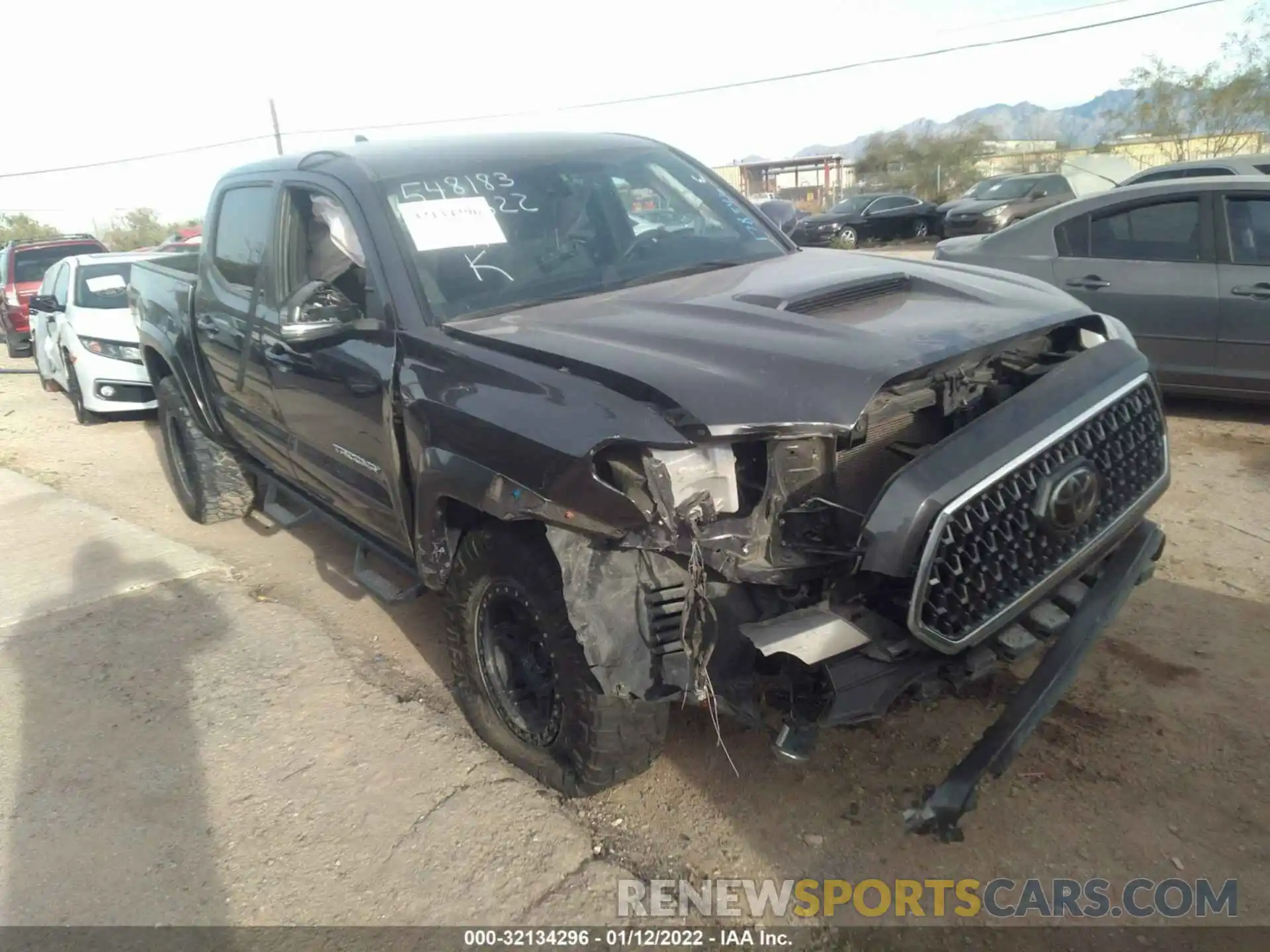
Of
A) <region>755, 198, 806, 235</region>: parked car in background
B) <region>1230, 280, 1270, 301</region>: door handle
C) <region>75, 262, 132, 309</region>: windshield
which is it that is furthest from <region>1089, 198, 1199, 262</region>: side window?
<region>75, 262, 132, 309</region>: windshield

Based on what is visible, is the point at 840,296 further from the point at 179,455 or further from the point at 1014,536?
the point at 179,455

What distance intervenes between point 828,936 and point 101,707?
301cm

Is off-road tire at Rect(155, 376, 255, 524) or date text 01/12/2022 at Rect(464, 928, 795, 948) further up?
off-road tire at Rect(155, 376, 255, 524)

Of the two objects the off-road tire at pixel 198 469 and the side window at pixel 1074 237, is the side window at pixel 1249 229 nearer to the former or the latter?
the side window at pixel 1074 237

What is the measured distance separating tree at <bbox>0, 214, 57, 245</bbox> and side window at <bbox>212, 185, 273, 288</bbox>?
179ft

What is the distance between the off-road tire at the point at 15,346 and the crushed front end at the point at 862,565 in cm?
1697

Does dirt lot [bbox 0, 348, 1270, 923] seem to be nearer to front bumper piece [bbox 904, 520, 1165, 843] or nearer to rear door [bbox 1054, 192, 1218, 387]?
front bumper piece [bbox 904, 520, 1165, 843]

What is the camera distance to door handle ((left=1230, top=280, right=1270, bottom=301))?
5434mm

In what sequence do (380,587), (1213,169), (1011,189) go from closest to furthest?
(380,587) < (1213,169) < (1011,189)

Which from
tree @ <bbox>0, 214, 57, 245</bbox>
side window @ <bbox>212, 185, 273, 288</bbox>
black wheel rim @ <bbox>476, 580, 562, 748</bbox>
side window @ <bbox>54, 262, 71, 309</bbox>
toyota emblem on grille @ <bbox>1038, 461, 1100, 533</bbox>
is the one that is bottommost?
black wheel rim @ <bbox>476, 580, 562, 748</bbox>

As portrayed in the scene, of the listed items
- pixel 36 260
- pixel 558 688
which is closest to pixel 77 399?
pixel 558 688

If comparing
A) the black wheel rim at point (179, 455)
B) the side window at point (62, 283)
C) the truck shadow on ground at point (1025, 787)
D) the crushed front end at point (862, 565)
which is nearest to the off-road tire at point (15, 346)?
the side window at point (62, 283)

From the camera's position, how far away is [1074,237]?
20.9ft

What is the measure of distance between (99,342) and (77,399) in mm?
882
